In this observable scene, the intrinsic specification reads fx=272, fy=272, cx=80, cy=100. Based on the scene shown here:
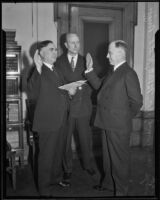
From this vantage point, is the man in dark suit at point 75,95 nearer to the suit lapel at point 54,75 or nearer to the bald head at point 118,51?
the suit lapel at point 54,75

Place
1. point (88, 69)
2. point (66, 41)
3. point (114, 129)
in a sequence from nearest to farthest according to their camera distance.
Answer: point (114, 129), point (88, 69), point (66, 41)

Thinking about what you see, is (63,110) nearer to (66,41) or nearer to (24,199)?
(66,41)

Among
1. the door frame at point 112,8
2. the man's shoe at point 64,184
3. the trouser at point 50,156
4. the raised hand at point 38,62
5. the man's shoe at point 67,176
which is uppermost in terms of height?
the door frame at point 112,8

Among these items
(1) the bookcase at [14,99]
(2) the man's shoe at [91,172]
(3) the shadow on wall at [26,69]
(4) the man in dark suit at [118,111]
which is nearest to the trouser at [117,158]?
(4) the man in dark suit at [118,111]

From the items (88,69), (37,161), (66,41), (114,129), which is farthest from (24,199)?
(66,41)

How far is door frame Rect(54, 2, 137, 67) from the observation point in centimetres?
342

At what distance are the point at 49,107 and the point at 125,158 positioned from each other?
1.04 metres

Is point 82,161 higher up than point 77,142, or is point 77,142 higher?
point 77,142

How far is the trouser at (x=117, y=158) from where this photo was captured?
3041 millimetres

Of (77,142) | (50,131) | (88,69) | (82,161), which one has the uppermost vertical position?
(88,69)

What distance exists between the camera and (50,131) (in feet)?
10.3

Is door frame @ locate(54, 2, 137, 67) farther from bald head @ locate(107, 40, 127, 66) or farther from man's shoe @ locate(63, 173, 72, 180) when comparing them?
man's shoe @ locate(63, 173, 72, 180)

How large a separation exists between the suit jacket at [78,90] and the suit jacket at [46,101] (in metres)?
0.21

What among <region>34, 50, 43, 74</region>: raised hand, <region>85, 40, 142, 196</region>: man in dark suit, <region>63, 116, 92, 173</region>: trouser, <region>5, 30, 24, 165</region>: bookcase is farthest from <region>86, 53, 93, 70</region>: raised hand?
<region>5, 30, 24, 165</region>: bookcase
